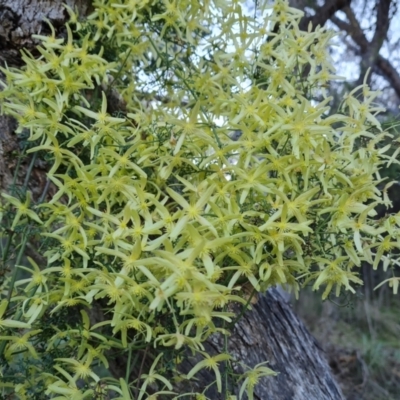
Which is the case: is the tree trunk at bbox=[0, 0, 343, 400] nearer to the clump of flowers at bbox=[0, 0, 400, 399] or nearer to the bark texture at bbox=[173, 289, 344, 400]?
the bark texture at bbox=[173, 289, 344, 400]

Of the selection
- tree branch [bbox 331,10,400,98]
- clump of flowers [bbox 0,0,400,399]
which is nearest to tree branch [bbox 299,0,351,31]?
tree branch [bbox 331,10,400,98]

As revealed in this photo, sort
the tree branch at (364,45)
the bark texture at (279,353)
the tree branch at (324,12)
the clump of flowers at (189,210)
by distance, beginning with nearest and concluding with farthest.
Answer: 1. the clump of flowers at (189,210)
2. the bark texture at (279,353)
3. the tree branch at (324,12)
4. the tree branch at (364,45)

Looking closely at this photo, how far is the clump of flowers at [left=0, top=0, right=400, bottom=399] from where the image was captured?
547 mm

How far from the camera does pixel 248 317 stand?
0.92 meters

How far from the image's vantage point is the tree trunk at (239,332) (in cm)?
87

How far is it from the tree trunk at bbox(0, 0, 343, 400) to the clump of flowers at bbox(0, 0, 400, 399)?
0.13 m

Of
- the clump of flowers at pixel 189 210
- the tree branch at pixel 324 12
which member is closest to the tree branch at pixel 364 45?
the tree branch at pixel 324 12

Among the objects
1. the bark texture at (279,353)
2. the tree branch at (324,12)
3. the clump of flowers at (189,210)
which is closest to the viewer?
the clump of flowers at (189,210)

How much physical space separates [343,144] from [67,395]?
1.59 feet

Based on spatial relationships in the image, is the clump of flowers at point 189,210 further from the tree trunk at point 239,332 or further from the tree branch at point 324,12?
the tree branch at point 324,12

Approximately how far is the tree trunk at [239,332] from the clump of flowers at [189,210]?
127mm

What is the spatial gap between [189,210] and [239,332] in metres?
0.41

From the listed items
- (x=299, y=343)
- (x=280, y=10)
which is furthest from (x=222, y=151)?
(x=299, y=343)

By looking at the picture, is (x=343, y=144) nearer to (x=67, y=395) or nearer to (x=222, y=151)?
(x=222, y=151)
